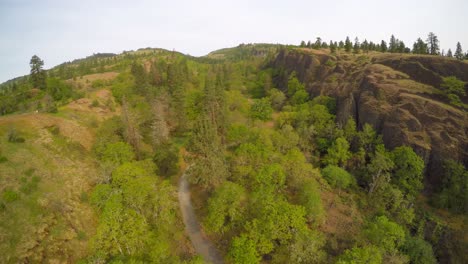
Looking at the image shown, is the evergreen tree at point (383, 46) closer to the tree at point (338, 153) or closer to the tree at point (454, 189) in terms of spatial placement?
the tree at point (338, 153)

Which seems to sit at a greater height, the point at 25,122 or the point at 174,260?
the point at 25,122

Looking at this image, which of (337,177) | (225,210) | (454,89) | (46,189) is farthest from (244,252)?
(454,89)

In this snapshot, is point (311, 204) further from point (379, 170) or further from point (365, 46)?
point (365, 46)

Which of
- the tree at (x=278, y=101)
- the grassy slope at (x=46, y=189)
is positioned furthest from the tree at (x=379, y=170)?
the grassy slope at (x=46, y=189)

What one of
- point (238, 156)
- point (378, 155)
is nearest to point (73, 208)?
point (238, 156)

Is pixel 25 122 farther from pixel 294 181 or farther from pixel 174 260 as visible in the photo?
pixel 294 181
